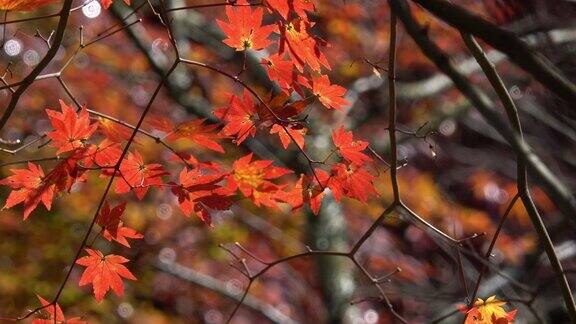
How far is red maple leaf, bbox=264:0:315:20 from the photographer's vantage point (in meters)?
1.59

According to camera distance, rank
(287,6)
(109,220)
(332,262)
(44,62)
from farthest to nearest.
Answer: (332,262) → (109,220) → (287,6) → (44,62)

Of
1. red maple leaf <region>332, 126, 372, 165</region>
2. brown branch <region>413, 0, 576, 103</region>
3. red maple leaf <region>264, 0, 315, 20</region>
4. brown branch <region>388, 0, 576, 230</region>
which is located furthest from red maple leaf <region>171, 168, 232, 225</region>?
brown branch <region>413, 0, 576, 103</region>

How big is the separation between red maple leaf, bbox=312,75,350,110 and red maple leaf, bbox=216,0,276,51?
0.15 metres

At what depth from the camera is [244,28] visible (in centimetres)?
170

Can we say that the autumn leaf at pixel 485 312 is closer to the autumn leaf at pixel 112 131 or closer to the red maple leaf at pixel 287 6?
the red maple leaf at pixel 287 6

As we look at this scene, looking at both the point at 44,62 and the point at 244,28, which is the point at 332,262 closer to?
the point at 244,28

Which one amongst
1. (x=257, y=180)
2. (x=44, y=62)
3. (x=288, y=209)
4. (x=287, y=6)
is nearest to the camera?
(x=44, y=62)

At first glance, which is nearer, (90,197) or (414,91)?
(414,91)

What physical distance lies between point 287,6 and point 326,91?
0.78 feet

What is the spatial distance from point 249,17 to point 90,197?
4.24m

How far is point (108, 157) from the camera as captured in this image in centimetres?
175

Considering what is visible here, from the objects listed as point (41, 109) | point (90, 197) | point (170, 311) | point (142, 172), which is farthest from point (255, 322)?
point (142, 172)

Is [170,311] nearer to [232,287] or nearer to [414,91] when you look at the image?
[232,287]

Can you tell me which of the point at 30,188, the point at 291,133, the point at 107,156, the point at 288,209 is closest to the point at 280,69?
the point at 291,133
